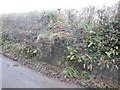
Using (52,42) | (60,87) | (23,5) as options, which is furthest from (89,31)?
(23,5)

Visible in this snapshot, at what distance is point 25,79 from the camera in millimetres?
3133

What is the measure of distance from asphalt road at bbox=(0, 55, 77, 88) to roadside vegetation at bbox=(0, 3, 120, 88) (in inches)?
14.0

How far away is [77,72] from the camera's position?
3.36 m

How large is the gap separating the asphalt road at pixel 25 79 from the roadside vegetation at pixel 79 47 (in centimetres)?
36

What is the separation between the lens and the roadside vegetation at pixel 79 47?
10.2 ft

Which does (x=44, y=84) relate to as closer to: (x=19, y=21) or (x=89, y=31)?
(x=89, y=31)

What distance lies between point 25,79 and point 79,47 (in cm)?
220

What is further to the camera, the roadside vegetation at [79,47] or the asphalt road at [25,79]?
the roadside vegetation at [79,47]

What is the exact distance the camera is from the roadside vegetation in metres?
3.12

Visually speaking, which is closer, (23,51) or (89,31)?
(89,31)

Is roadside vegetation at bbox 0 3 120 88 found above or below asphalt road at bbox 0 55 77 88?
above

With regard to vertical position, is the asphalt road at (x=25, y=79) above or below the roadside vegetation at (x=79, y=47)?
below

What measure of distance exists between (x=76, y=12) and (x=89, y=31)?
1.82 m

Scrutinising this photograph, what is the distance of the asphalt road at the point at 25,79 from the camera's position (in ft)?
9.37
